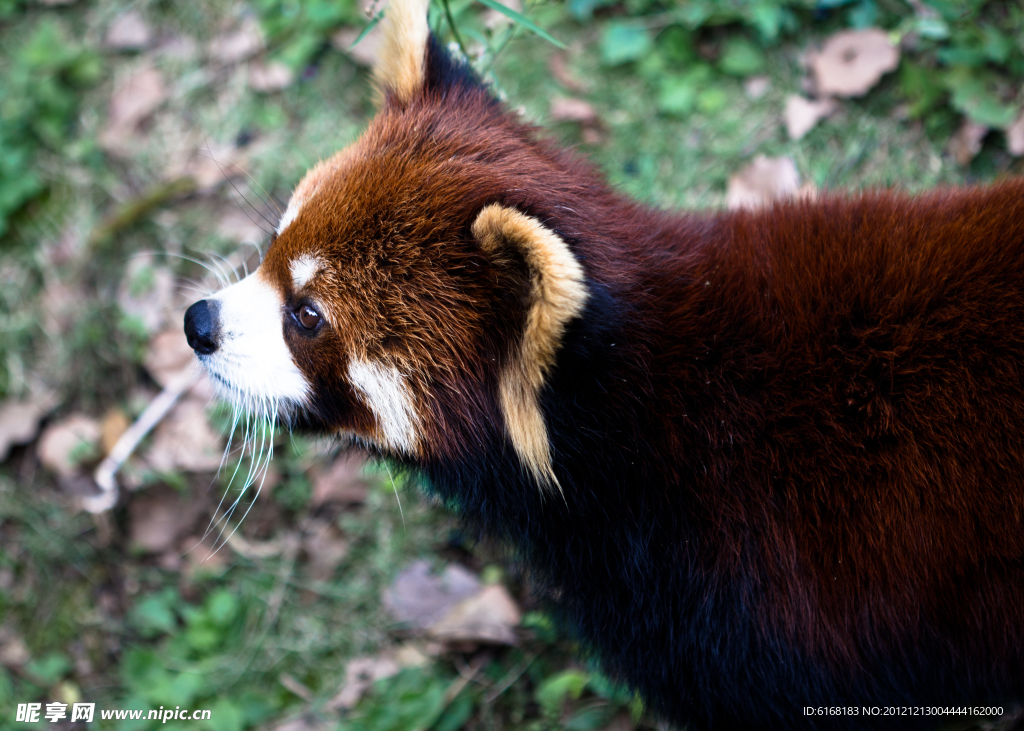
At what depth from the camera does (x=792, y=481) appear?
5.80 feet

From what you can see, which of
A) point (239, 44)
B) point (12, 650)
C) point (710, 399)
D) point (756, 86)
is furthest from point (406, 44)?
point (12, 650)

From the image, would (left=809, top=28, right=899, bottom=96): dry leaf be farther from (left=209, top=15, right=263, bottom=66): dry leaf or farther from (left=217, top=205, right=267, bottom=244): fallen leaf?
(left=209, top=15, right=263, bottom=66): dry leaf

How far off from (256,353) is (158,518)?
1700 mm

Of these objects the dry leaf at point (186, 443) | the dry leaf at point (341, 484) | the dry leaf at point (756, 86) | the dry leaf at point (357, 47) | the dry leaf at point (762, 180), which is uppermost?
the dry leaf at point (357, 47)

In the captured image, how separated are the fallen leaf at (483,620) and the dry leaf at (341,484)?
646mm

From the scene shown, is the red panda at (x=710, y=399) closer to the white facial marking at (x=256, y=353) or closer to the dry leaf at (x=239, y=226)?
the white facial marking at (x=256, y=353)

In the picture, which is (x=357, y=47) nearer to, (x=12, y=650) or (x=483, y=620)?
(x=483, y=620)

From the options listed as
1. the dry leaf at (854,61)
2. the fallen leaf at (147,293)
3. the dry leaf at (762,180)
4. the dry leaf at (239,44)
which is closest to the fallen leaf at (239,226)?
the fallen leaf at (147,293)

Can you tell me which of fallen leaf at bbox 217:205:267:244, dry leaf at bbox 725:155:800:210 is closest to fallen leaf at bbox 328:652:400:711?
fallen leaf at bbox 217:205:267:244

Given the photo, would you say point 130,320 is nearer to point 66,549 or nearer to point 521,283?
point 66,549

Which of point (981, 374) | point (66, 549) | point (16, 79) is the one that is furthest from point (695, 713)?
point (16, 79)

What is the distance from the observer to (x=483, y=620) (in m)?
2.85

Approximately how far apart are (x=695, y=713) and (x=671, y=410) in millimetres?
830

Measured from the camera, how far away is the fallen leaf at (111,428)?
3.43 m
